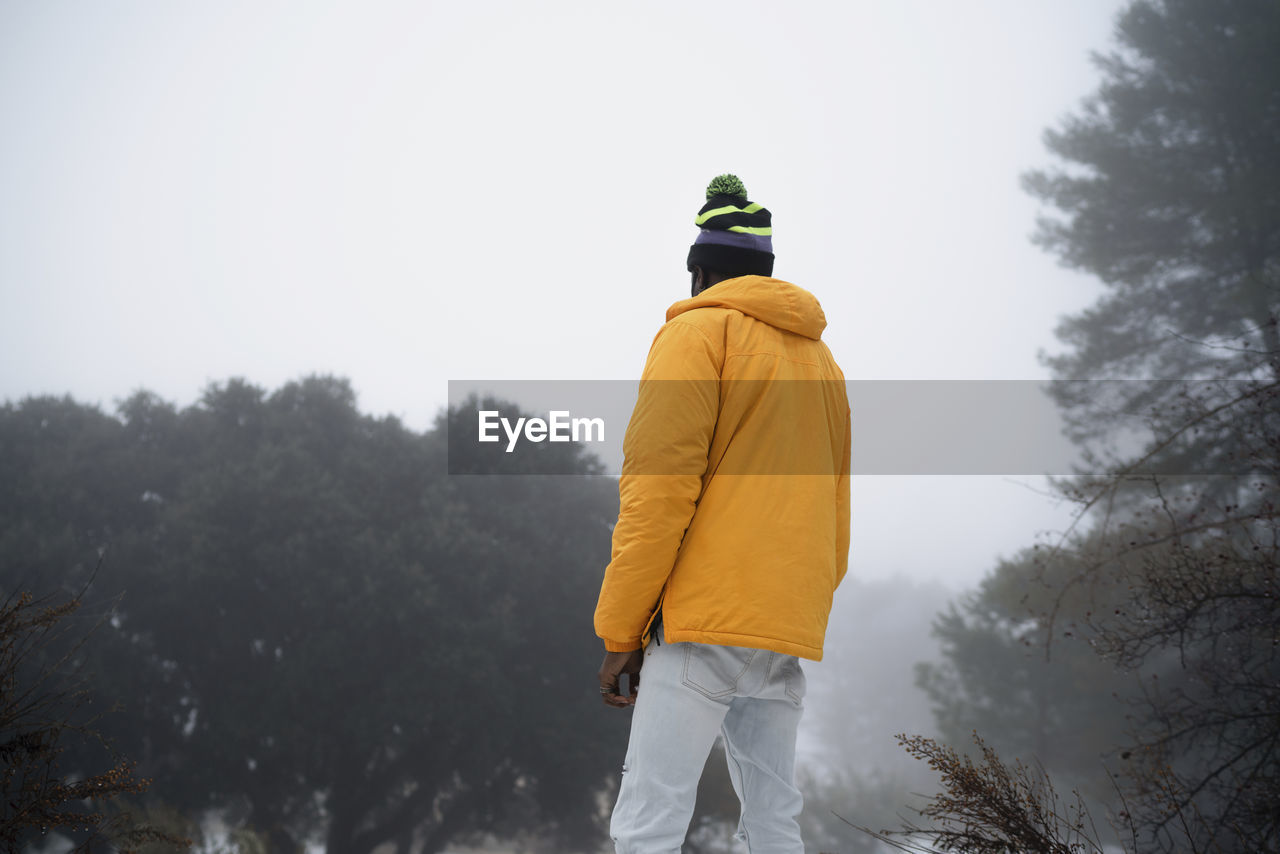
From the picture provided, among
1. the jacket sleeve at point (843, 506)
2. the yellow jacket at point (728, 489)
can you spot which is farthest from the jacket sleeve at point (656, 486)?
the jacket sleeve at point (843, 506)

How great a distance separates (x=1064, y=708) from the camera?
1212cm

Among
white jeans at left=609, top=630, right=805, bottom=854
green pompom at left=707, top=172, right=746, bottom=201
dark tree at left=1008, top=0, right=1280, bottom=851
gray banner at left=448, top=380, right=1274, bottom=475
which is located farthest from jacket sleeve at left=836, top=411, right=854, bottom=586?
dark tree at left=1008, top=0, right=1280, bottom=851

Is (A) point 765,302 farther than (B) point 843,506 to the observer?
No

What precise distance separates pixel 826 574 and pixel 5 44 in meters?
151

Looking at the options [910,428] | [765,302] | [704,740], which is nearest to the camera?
[704,740]

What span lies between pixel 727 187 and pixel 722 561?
849mm

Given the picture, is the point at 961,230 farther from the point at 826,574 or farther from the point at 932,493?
the point at 826,574

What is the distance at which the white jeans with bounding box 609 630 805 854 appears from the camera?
126 cm

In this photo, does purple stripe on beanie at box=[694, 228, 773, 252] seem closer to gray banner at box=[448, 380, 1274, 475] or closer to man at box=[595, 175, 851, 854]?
man at box=[595, 175, 851, 854]

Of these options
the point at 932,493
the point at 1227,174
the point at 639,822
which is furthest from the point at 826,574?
the point at 932,493

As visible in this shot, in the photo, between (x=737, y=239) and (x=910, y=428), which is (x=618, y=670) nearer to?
(x=737, y=239)

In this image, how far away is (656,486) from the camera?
1.33 m

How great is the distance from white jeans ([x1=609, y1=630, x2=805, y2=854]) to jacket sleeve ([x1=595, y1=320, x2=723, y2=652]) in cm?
10

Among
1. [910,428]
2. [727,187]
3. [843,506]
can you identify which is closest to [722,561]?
[843,506]
